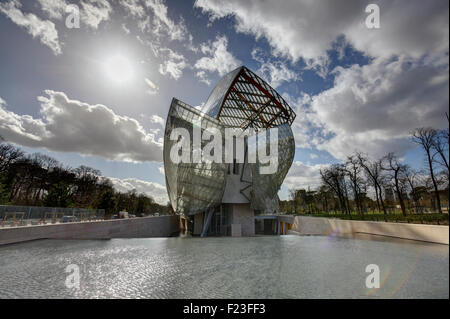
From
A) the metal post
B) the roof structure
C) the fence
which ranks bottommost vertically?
the metal post

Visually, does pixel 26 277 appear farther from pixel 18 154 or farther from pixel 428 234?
pixel 18 154

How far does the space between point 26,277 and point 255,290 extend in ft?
19.5

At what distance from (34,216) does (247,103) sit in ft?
83.7

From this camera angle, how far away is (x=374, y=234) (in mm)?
13031

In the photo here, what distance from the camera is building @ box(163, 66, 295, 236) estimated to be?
20.1m

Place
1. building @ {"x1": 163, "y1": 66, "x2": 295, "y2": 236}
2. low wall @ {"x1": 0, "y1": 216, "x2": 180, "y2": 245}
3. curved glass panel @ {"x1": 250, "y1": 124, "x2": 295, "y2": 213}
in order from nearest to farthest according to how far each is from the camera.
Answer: low wall @ {"x1": 0, "y1": 216, "x2": 180, "y2": 245}
building @ {"x1": 163, "y1": 66, "x2": 295, "y2": 236}
curved glass panel @ {"x1": 250, "y1": 124, "x2": 295, "y2": 213}

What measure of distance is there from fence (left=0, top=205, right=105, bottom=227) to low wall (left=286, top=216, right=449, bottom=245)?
65.8 ft

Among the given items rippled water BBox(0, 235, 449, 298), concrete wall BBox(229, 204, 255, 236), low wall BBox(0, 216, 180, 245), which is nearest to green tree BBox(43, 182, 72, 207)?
low wall BBox(0, 216, 180, 245)

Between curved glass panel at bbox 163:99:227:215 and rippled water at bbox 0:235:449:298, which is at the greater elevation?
curved glass panel at bbox 163:99:227:215

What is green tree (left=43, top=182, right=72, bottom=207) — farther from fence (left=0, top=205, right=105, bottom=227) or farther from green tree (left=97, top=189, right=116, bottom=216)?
fence (left=0, top=205, right=105, bottom=227)

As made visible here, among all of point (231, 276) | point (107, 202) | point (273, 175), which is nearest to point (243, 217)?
point (273, 175)

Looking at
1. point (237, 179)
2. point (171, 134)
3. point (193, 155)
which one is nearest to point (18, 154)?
point (171, 134)

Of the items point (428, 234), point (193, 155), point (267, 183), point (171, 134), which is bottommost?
point (428, 234)
